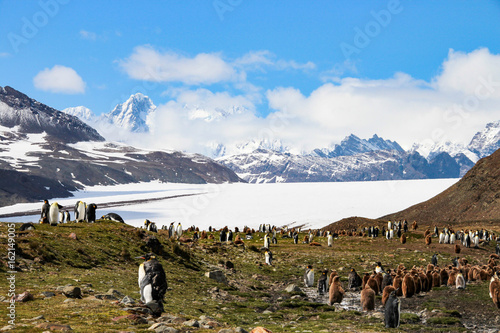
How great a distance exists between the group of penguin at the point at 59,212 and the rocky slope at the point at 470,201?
67.9 meters

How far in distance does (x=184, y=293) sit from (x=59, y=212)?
1713 cm

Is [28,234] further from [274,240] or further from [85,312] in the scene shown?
[274,240]

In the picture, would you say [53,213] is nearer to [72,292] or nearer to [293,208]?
[72,292]

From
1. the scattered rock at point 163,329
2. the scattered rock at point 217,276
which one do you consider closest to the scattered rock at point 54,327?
the scattered rock at point 163,329

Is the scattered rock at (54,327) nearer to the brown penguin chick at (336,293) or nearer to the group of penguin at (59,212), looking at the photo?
the brown penguin chick at (336,293)

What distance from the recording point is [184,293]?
65.8ft

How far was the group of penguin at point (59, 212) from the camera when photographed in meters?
27.4

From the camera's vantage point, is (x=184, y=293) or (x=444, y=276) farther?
(x=444, y=276)

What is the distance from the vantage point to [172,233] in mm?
41594

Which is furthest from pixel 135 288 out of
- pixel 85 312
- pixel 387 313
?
pixel 387 313

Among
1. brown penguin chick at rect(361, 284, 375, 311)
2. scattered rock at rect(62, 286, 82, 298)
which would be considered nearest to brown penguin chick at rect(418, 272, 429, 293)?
brown penguin chick at rect(361, 284, 375, 311)

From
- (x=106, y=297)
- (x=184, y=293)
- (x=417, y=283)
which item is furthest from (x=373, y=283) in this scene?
(x=106, y=297)

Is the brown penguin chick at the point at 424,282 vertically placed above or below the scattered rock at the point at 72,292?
below

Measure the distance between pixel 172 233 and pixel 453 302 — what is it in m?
28.3
